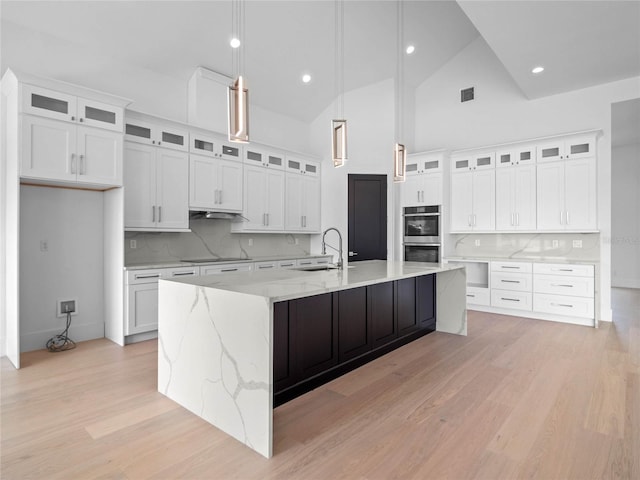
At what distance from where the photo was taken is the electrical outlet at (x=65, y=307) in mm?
3838

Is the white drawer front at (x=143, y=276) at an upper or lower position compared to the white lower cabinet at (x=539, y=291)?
upper

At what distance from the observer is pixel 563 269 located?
15.8 ft

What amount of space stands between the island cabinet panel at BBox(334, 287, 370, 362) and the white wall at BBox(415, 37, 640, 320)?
3904mm

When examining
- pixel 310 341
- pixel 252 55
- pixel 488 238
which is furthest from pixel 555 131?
pixel 310 341

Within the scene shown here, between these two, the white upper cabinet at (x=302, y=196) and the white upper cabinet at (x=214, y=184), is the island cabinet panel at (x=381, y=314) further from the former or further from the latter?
the white upper cabinet at (x=302, y=196)

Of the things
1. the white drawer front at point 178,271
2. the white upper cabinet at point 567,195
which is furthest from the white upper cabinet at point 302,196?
the white upper cabinet at point 567,195

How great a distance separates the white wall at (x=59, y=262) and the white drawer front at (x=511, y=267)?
5.29 m

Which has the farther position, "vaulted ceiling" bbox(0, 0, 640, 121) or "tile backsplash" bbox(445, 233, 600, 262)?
"tile backsplash" bbox(445, 233, 600, 262)

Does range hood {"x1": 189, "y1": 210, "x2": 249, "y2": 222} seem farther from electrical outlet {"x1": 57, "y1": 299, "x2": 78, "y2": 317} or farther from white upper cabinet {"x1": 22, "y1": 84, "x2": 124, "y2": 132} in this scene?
electrical outlet {"x1": 57, "y1": 299, "x2": 78, "y2": 317}

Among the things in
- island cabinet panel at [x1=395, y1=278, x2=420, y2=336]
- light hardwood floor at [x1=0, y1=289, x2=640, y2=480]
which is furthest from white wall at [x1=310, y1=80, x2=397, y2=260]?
light hardwood floor at [x1=0, y1=289, x2=640, y2=480]

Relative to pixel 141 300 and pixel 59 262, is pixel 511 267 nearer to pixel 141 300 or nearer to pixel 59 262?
pixel 141 300

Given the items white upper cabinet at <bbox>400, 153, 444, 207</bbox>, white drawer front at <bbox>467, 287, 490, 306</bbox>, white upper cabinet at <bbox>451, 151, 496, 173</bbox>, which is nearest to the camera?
white drawer front at <bbox>467, 287, 490, 306</bbox>

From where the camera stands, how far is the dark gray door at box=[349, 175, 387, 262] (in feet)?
20.8

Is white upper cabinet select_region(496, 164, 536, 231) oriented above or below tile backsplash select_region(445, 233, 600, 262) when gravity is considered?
above
